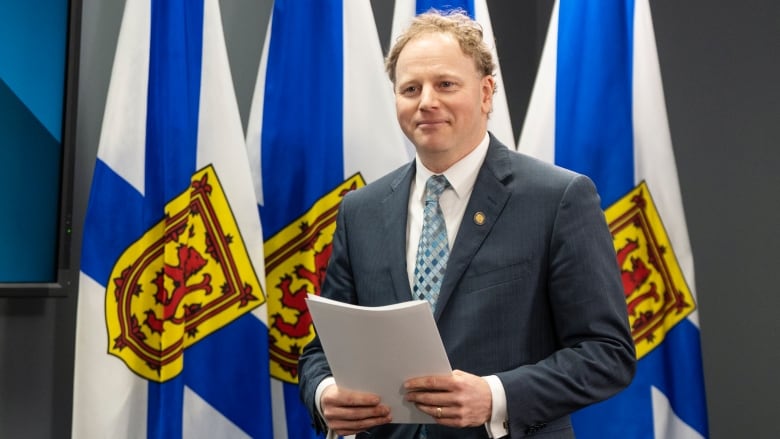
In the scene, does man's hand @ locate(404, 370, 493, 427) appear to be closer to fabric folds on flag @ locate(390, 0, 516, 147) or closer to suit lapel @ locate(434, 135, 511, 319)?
suit lapel @ locate(434, 135, 511, 319)

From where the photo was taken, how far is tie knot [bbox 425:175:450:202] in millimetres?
1658

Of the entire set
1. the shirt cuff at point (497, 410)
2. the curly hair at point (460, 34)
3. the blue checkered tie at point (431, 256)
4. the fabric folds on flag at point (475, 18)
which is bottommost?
the shirt cuff at point (497, 410)

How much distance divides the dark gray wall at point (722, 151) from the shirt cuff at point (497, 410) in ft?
4.91

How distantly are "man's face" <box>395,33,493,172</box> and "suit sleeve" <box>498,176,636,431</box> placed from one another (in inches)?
9.0

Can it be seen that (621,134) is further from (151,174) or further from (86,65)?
(86,65)

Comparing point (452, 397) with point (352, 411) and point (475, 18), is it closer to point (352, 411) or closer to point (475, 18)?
point (352, 411)

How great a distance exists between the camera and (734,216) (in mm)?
2797

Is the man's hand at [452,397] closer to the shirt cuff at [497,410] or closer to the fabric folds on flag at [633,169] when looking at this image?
the shirt cuff at [497,410]

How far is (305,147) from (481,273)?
1114 mm

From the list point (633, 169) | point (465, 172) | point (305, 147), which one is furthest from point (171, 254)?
point (633, 169)

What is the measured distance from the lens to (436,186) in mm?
1664

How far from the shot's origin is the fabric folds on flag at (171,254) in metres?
2.24

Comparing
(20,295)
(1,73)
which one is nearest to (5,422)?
(20,295)

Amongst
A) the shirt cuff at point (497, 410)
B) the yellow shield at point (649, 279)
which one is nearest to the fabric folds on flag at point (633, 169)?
the yellow shield at point (649, 279)
